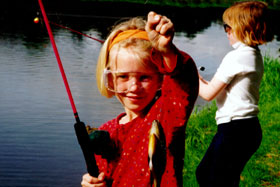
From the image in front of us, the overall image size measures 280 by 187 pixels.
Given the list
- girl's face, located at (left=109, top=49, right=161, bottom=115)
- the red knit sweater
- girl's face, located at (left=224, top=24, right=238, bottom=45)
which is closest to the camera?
the red knit sweater

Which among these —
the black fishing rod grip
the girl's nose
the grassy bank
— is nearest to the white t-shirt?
the grassy bank

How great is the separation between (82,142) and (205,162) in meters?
2.19

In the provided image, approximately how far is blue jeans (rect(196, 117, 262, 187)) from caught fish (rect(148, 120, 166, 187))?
2.20m

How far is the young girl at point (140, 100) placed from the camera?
1451 mm

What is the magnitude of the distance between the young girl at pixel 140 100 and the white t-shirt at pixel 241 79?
1.57 m

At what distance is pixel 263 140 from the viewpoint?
5113 mm

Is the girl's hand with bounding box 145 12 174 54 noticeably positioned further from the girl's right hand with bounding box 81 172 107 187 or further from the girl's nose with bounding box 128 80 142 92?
the girl's right hand with bounding box 81 172 107 187

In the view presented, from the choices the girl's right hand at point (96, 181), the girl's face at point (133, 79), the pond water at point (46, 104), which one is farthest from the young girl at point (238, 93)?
the girl's right hand at point (96, 181)

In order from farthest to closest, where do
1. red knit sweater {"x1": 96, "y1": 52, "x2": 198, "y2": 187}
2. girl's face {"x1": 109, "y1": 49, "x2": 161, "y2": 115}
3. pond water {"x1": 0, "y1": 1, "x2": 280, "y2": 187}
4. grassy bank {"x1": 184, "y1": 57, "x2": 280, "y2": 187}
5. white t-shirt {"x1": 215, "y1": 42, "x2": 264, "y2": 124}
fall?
pond water {"x1": 0, "y1": 1, "x2": 280, "y2": 187} < grassy bank {"x1": 184, "y1": 57, "x2": 280, "y2": 187} < white t-shirt {"x1": 215, "y1": 42, "x2": 264, "y2": 124} < girl's face {"x1": 109, "y1": 49, "x2": 161, "y2": 115} < red knit sweater {"x1": 96, "y1": 52, "x2": 198, "y2": 187}

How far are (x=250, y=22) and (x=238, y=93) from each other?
60 cm

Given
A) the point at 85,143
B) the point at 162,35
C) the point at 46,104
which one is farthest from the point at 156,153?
the point at 46,104

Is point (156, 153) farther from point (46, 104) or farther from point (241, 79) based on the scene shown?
point (46, 104)

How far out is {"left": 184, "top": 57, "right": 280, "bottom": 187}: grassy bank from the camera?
13.6ft

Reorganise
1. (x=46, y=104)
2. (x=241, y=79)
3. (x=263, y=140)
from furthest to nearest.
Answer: (x=46, y=104) < (x=263, y=140) < (x=241, y=79)
